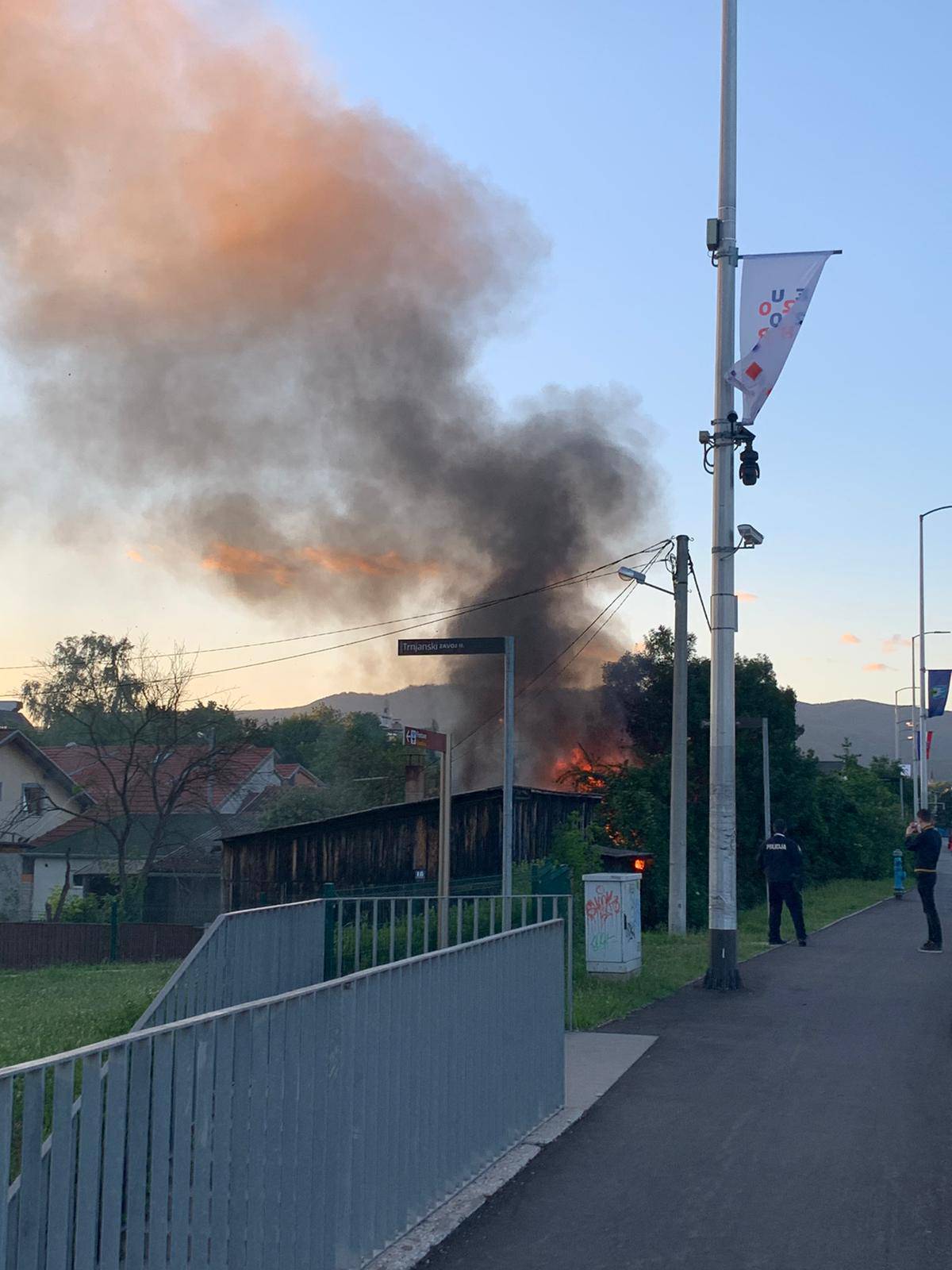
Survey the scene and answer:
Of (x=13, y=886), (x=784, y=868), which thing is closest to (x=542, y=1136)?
(x=784, y=868)

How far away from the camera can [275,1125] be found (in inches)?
163

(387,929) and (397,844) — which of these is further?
(397,844)

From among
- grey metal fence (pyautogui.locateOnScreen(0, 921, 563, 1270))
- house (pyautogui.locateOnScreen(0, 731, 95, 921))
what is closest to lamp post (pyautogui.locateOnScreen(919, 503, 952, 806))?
house (pyautogui.locateOnScreen(0, 731, 95, 921))

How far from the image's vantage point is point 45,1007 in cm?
1546

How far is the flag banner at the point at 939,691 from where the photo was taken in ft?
138

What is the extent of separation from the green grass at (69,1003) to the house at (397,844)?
2914mm

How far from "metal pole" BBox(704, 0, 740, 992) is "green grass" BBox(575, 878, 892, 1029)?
1135 millimetres

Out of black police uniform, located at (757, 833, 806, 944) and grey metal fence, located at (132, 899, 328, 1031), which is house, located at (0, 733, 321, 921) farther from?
grey metal fence, located at (132, 899, 328, 1031)

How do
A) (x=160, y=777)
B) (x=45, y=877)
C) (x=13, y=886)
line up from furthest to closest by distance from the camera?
(x=45, y=877)
(x=160, y=777)
(x=13, y=886)

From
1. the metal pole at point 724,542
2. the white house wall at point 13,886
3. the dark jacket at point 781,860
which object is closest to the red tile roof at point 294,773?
the white house wall at point 13,886

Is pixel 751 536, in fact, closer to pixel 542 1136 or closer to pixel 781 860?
pixel 781 860

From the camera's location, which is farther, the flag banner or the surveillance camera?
the flag banner

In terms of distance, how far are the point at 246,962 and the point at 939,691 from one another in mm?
37516

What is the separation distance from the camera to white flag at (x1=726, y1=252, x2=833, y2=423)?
507 inches
